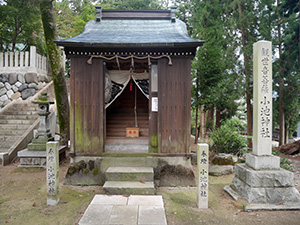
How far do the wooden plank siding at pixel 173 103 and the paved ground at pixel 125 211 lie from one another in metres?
1.81

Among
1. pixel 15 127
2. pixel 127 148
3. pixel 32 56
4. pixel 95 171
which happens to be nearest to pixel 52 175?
pixel 95 171

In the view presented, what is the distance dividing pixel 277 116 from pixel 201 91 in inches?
236

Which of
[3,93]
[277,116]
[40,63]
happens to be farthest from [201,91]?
[3,93]

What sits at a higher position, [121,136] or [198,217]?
[121,136]

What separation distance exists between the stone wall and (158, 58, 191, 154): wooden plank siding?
9.82 m

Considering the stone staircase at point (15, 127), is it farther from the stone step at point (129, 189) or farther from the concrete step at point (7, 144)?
the stone step at point (129, 189)

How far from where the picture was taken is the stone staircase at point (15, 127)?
27.2ft

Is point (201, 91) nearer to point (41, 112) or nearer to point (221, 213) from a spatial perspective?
point (221, 213)

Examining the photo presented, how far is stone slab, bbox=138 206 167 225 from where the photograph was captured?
12.7ft

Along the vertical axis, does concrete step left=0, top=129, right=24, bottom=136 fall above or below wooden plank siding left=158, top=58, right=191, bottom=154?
below

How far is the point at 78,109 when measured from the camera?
6070 mm

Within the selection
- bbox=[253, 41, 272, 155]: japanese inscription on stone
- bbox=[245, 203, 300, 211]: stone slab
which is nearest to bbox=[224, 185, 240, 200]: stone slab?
bbox=[245, 203, 300, 211]: stone slab

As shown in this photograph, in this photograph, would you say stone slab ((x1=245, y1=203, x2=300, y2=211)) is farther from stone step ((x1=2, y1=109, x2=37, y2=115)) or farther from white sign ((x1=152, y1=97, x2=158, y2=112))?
stone step ((x1=2, y1=109, x2=37, y2=115))

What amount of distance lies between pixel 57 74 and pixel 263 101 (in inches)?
336
